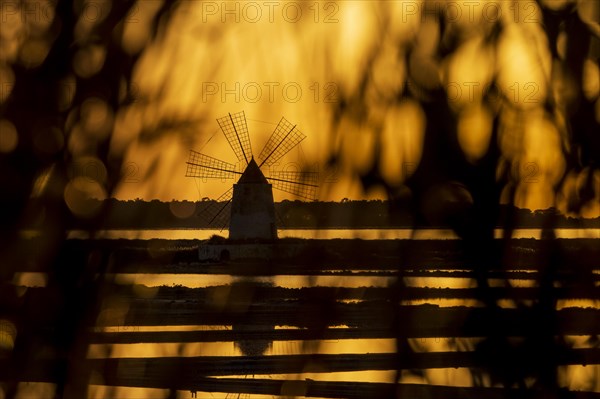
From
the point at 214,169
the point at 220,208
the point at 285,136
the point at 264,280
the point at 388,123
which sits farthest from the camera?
A: the point at 220,208


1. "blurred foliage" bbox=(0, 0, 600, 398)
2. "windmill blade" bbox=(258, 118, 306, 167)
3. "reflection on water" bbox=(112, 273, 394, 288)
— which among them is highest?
"reflection on water" bbox=(112, 273, 394, 288)

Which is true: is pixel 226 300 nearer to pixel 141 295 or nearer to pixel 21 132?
pixel 141 295

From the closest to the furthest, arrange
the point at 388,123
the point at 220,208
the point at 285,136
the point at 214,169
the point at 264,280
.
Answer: the point at 388,123
the point at 285,136
the point at 264,280
the point at 214,169
the point at 220,208

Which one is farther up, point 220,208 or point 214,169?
point 220,208

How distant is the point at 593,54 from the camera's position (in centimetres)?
612

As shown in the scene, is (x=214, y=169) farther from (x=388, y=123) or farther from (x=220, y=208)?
(x=388, y=123)

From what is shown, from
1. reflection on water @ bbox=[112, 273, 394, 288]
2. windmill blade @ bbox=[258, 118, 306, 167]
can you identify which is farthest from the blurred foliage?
reflection on water @ bbox=[112, 273, 394, 288]

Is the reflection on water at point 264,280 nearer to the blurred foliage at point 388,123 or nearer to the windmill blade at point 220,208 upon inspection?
the windmill blade at point 220,208

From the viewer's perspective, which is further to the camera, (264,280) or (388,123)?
(264,280)

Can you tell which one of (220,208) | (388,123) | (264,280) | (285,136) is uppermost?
(220,208)

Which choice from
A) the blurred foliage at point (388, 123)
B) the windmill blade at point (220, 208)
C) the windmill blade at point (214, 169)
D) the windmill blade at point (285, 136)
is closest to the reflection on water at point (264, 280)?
the windmill blade at point (285, 136)

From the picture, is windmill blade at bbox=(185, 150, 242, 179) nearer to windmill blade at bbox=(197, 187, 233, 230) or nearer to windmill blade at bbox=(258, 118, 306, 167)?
windmill blade at bbox=(197, 187, 233, 230)

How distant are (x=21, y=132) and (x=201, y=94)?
96cm

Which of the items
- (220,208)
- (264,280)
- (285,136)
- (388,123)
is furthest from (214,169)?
(388,123)
